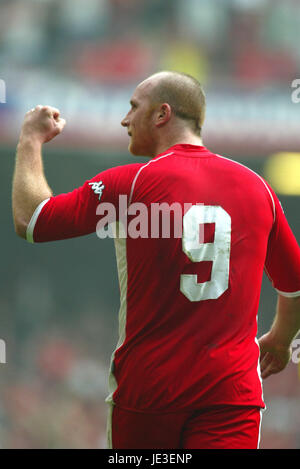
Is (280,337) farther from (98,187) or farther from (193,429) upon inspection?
(98,187)

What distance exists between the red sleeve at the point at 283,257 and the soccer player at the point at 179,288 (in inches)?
3.4

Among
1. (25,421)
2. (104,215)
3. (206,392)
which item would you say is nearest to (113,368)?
(206,392)

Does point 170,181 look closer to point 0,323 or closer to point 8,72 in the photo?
point 8,72

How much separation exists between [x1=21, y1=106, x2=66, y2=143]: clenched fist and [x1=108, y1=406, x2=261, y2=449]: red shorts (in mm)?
925

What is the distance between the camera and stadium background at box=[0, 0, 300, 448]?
10461 millimetres

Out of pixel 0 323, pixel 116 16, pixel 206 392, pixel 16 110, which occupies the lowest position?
pixel 0 323

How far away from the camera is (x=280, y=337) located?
8.26 ft

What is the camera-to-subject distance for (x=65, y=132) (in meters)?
11.2

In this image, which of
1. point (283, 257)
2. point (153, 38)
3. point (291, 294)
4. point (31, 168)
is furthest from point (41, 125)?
point (153, 38)

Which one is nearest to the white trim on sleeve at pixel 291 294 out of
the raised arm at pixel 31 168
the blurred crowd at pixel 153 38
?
the raised arm at pixel 31 168

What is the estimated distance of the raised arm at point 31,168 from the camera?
2168 millimetres

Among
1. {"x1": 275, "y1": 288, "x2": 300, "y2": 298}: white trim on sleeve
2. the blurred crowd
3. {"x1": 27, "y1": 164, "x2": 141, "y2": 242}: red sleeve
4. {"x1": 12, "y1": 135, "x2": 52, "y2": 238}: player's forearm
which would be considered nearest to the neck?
{"x1": 27, "y1": 164, "x2": 141, "y2": 242}: red sleeve

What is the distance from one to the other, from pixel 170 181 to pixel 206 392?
2.12ft

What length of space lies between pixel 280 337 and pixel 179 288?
57 cm
